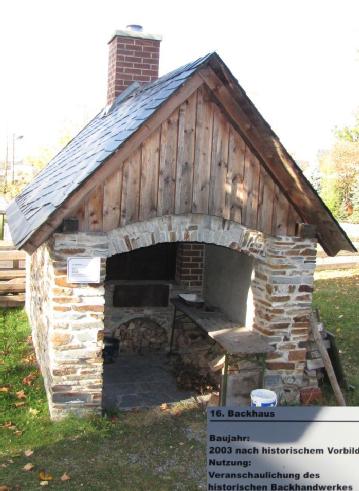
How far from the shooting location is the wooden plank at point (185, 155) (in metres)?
5.83

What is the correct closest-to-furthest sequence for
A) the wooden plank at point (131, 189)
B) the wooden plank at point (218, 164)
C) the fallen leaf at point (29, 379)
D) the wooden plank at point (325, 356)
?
the wooden plank at point (131, 189) → the wooden plank at point (218, 164) → the wooden plank at point (325, 356) → the fallen leaf at point (29, 379)

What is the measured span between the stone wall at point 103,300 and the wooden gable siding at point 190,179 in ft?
0.50

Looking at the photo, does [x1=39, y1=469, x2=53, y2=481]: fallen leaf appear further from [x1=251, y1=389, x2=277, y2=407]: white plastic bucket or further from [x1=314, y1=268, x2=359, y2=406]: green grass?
[x1=314, y1=268, x2=359, y2=406]: green grass

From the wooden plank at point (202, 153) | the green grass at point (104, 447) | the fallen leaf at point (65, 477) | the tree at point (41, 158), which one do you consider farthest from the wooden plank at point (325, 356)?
the tree at point (41, 158)

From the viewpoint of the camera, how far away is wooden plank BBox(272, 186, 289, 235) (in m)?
6.39

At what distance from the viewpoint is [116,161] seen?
18.1 ft

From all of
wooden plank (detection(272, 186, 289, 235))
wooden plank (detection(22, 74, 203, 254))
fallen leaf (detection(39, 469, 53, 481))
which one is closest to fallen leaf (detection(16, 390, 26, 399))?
fallen leaf (detection(39, 469, 53, 481))

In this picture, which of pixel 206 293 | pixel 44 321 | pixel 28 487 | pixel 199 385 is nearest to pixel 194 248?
pixel 206 293

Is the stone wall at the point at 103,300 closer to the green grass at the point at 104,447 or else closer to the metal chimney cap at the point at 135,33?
the green grass at the point at 104,447

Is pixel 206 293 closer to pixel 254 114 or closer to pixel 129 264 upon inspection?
pixel 129 264

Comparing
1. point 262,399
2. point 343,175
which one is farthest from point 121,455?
point 343,175

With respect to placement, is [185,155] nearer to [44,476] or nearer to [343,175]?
[44,476]

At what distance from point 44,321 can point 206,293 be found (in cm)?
301

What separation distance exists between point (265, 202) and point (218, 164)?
78 cm
